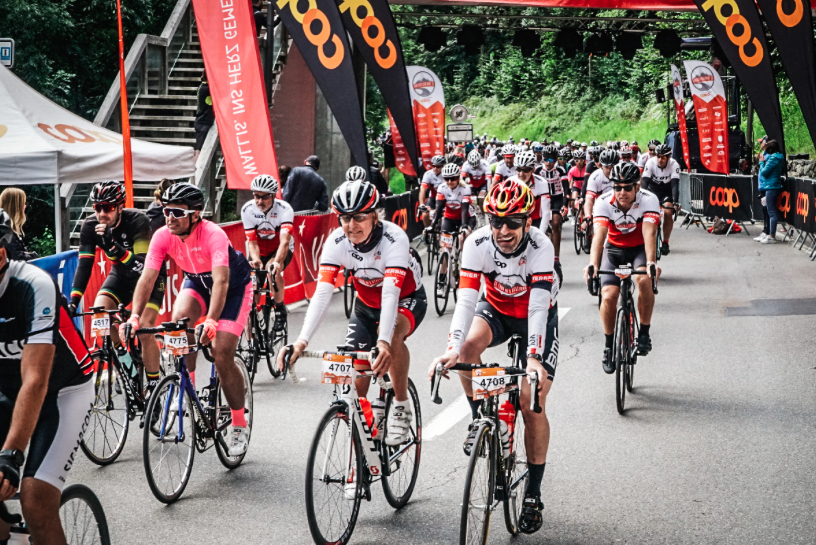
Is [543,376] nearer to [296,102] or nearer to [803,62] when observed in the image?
[803,62]

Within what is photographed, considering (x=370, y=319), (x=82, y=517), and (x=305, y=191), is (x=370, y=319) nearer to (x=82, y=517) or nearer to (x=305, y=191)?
(x=82, y=517)

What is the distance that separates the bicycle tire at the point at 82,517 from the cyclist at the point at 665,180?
51.1 feet

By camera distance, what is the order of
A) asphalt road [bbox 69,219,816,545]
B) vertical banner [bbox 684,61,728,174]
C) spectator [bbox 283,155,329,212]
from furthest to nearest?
vertical banner [bbox 684,61,728,174] → spectator [bbox 283,155,329,212] → asphalt road [bbox 69,219,816,545]

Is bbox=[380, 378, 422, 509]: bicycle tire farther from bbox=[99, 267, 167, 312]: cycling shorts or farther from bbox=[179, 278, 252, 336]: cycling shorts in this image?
bbox=[99, 267, 167, 312]: cycling shorts

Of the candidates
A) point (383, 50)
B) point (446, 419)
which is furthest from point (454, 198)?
point (446, 419)

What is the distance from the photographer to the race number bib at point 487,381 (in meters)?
4.96

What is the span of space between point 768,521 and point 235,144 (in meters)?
8.74

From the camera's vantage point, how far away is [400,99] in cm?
1427

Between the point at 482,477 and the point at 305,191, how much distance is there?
Result: 12.3 meters

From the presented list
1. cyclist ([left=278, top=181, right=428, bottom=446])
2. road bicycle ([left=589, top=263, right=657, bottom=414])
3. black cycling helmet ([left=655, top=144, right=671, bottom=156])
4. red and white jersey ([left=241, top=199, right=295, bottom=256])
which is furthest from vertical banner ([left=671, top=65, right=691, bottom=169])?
cyclist ([left=278, top=181, right=428, bottom=446])

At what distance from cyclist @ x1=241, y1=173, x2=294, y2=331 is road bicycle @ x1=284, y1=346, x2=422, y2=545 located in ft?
17.8

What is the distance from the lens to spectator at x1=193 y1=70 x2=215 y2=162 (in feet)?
63.1

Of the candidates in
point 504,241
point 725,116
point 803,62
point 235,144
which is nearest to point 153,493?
point 504,241

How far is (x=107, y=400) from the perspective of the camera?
25.0ft
